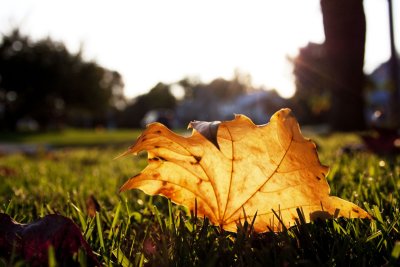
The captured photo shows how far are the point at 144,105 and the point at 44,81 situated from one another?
39684 mm

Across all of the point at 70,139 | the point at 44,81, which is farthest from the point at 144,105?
the point at 70,139

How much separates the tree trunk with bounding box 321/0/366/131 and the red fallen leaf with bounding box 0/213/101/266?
393 cm

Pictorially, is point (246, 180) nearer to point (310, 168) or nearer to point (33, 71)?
point (310, 168)

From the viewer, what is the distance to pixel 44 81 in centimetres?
3400

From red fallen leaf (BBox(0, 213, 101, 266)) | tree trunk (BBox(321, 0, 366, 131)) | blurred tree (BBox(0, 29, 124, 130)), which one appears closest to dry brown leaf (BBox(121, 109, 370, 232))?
red fallen leaf (BBox(0, 213, 101, 266))

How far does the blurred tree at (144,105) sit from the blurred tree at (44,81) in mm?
30508

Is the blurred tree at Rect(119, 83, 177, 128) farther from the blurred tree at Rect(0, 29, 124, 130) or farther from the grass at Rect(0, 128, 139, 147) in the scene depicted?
the grass at Rect(0, 128, 139, 147)

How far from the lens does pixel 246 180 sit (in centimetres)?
109

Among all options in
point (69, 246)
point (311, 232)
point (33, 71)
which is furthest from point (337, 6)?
point (33, 71)

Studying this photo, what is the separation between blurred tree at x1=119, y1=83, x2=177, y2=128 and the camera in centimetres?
7100

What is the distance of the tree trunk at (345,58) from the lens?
4.50 metres

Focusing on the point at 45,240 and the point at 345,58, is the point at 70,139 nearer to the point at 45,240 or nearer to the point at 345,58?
the point at 345,58

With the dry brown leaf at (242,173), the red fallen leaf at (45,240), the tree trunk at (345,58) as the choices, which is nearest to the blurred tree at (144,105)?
the tree trunk at (345,58)

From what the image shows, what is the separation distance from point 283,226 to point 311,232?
135mm
